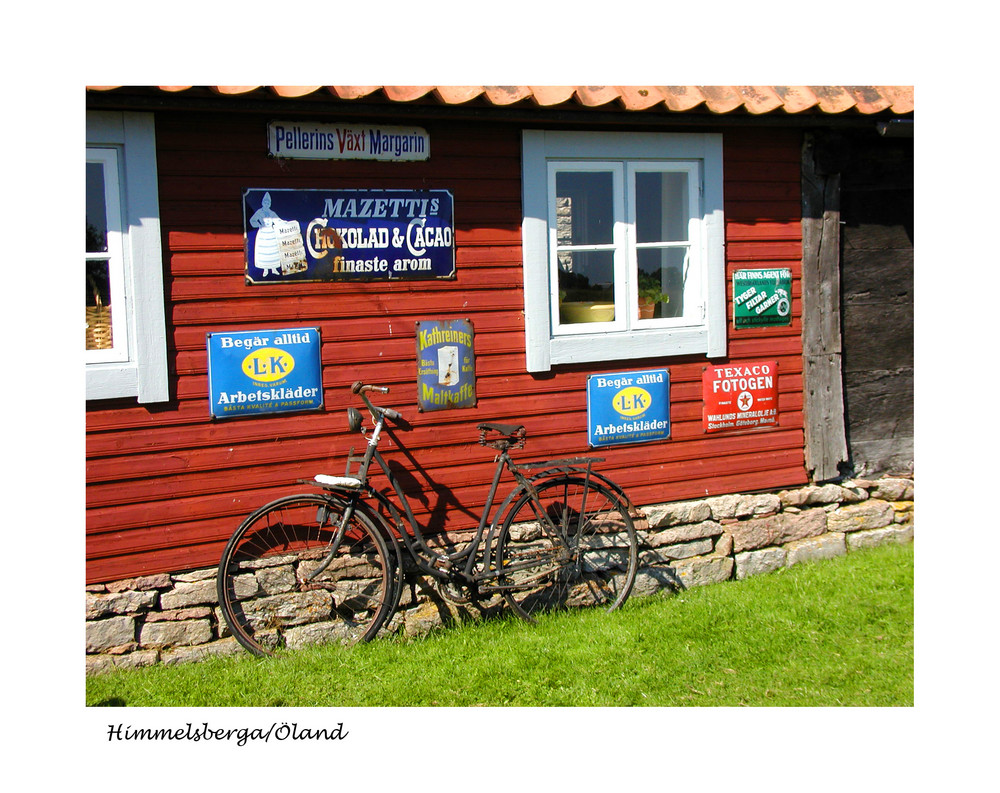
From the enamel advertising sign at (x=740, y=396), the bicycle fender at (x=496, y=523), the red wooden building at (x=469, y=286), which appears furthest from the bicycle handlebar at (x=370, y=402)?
the enamel advertising sign at (x=740, y=396)

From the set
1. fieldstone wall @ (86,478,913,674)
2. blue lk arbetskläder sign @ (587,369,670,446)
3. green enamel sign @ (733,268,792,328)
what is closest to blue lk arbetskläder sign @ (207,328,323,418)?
fieldstone wall @ (86,478,913,674)

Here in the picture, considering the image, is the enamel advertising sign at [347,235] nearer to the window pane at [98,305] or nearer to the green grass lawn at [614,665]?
the window pane at [98,305]

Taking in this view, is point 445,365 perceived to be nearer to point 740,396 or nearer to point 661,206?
point 661,206

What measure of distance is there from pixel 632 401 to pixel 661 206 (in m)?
1.38

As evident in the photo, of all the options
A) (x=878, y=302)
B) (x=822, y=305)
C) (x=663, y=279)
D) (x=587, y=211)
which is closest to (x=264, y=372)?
(x=587, y=211)

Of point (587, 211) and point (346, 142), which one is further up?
point (346, 142)

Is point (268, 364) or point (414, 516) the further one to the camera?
point (414, 516)

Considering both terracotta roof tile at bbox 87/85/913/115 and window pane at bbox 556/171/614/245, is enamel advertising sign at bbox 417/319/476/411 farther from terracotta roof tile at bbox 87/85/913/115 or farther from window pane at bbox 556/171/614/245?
terracotta roof tile at bbox 87/85/913/115

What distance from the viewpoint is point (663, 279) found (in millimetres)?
6223

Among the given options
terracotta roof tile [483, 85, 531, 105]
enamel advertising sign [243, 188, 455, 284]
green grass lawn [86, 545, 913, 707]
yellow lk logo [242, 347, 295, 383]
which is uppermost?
terracotta roof tile [483, 85, 531, 105]

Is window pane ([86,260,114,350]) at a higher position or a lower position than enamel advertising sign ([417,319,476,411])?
higher

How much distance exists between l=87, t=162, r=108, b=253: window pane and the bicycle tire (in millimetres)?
1737

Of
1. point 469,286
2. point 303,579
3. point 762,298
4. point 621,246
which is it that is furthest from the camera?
point 762,298

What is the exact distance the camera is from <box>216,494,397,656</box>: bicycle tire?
5207 mm
